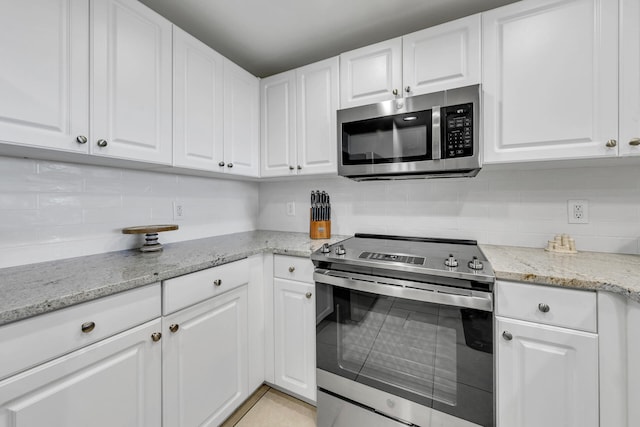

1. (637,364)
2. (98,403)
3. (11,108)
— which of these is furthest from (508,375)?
(11,108)

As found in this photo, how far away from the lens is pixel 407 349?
121 cm

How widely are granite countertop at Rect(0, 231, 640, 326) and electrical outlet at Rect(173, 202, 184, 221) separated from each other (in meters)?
0.31

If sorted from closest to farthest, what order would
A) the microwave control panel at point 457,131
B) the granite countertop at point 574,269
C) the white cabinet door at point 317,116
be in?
the granite countertop at point 574,269 < the microwave control panel at point 457,131 < the white cabinet door at point 317,116

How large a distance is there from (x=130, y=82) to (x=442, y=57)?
1.61m

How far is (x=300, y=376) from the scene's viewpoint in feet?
5.05

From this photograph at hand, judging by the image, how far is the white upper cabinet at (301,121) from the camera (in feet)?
5.84

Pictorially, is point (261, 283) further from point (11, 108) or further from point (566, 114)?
point (566, 114)

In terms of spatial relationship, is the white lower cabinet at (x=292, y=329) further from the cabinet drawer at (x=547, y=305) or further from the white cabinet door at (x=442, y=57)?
the white cabinet door at (x=442, y=57)

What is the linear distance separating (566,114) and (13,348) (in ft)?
7.21

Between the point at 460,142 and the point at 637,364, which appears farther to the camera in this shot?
the point at 460,142

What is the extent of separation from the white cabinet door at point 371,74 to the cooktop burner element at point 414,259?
92 cm

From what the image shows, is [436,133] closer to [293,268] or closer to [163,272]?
[293,268]

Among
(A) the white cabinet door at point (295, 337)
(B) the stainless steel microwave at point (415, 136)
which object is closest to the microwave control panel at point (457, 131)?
(B) the stainless steel microwave at point (415, 136)

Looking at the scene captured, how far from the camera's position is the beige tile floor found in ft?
4.78
